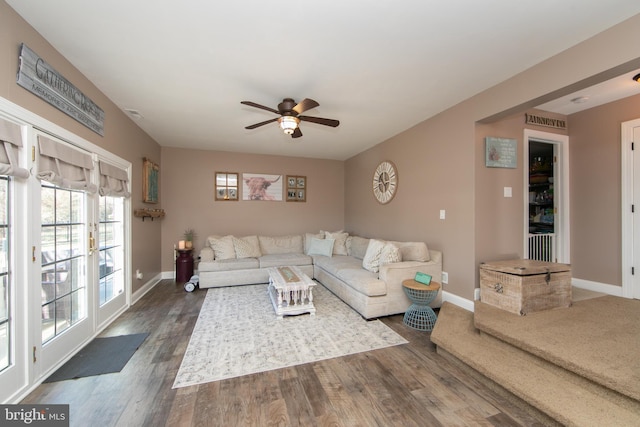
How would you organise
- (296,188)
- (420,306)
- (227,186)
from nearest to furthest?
1. (420,306)
2. (227,186)
3. (296,188)

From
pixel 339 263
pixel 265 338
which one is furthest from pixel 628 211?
pixel 265 338

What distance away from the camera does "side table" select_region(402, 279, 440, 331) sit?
9.14 feet

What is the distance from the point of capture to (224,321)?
9.73ft

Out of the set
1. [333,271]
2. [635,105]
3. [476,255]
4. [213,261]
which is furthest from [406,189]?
[213,261]

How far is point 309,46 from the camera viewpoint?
203cm

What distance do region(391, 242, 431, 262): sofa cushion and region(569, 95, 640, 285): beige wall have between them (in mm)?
2197

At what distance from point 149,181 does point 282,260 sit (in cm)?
260

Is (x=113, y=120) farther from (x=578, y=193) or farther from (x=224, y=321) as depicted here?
(x=578, y=193)

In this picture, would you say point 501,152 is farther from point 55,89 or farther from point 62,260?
point 62,260

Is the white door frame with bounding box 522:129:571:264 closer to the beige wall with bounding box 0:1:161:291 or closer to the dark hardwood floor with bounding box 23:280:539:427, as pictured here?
the dark hardwood floor with bounding box 23:280:539:427

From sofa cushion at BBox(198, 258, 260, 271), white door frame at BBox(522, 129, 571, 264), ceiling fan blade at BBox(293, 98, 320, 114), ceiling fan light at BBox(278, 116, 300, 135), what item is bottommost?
sofa cushion at BBox(198, 258, 260, 271)

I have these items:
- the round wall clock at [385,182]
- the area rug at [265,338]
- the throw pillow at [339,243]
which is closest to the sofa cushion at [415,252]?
the area rug at [265,338]

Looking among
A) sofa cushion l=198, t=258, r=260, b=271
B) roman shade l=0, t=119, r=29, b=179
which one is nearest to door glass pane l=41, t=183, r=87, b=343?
roman shade l=0, t=119, r=29, b=179

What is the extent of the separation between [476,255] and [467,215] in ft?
1.57
